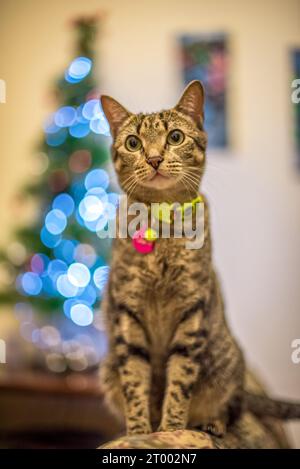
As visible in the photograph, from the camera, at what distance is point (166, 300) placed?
1171 mm

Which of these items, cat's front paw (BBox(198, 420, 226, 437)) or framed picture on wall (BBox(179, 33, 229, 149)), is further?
framed picture on wall (BBox(179, 33, 229, 149))

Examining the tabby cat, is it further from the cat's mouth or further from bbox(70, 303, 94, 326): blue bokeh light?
bbox(70, 303, 94, 326): blue bokeh light

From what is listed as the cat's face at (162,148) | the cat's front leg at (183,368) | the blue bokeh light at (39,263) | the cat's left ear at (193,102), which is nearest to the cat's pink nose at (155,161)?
the cat's face at (162,148)

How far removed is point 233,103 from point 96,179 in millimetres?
1199

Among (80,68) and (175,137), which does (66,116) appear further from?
(175,137)

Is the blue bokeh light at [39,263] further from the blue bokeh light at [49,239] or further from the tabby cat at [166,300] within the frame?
the tabby cat at [166,300]

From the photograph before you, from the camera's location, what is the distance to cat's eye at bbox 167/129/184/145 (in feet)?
3.70

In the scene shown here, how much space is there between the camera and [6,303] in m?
2.85

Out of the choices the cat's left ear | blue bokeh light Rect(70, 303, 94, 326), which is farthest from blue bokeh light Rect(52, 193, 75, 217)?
the cat's left ear

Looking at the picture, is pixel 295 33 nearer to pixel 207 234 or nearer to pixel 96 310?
A: pixel 96 310

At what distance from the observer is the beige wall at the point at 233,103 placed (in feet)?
11.0

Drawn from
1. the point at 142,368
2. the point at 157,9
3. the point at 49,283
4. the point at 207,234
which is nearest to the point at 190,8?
the point at 157,9

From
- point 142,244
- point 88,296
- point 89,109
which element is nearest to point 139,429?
point 142,244

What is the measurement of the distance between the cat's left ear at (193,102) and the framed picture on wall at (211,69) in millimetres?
2227
